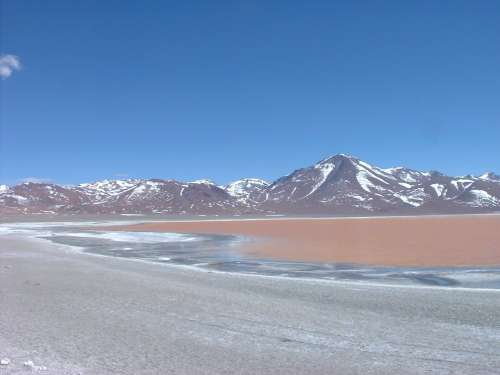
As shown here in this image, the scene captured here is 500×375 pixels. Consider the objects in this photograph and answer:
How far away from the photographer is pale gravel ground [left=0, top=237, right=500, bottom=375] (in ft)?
30.5

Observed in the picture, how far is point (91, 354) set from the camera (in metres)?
9.87

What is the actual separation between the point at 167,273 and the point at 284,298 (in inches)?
312

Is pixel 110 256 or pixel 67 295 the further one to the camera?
pixel 110 256

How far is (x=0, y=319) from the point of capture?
12.9m

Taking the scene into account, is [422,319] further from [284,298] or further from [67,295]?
[67,295]

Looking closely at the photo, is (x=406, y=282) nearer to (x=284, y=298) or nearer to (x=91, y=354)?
(x=284, y=298)

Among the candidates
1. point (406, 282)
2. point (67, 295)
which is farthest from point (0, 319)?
point (406, 282)

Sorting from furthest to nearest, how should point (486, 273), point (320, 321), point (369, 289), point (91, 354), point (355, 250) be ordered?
point (355, 250)
point (486, 273)
point (369, 289)
point (320, 321)
point (91, 354)

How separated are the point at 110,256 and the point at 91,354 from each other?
2238 centimetres

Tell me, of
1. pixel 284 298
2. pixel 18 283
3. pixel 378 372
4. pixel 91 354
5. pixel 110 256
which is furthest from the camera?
pixel 110 256

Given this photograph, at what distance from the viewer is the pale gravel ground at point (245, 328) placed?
30.5 ft

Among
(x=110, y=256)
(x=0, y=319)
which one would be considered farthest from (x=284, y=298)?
(x=110, y=256)

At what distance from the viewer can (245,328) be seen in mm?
11953

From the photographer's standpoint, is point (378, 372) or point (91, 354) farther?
point (91, 354)
